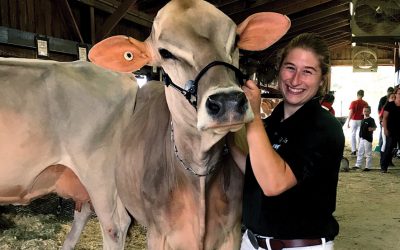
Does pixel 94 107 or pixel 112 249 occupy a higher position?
pixel 94 107

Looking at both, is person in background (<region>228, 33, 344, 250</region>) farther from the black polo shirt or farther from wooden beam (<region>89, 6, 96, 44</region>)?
wooden beam (<region>89, 6, 96, 44</region>)

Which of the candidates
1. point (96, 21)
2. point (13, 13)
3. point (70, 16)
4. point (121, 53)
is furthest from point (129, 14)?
point (121, 53)

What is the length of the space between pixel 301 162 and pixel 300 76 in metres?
0.34

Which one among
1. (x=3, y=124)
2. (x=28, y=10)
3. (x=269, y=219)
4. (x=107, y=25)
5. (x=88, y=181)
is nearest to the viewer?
(x=269, y=219)

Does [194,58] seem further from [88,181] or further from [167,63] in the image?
[88,181]

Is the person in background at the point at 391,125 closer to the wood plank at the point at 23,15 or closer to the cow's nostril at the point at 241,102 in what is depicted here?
the wood plank at the point at 23,15

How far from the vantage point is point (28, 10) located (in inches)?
188

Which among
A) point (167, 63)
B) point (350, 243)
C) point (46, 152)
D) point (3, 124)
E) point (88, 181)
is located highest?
point (167, 63)

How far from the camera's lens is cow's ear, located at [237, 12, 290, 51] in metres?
1.75

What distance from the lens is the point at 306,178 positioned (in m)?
1.50

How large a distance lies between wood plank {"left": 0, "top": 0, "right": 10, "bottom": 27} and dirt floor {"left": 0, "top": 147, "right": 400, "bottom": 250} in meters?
1.90

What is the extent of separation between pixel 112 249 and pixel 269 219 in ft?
4.63

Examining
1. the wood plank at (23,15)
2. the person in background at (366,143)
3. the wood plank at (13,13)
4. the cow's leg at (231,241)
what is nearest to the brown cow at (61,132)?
the cow's leg at (231,241)

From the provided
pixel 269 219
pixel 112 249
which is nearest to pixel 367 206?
pixel 112 249
